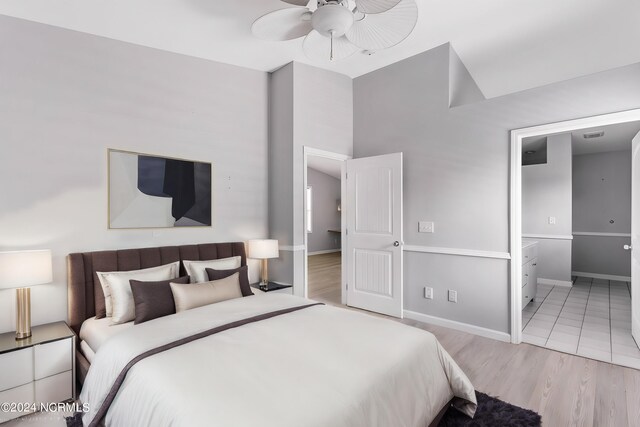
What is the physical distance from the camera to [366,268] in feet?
13.5

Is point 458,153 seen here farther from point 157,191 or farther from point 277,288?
point 157,191

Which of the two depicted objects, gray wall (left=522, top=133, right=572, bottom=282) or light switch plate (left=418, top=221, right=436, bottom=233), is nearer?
light switch plate (left=418, top=221, right=436, bottom=233)

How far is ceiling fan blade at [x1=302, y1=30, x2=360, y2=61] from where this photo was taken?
2125 mm

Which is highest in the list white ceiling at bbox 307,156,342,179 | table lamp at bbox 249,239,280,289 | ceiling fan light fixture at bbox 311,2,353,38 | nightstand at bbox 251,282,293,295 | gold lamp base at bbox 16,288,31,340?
white ceiling at bbox 307,156,342,179

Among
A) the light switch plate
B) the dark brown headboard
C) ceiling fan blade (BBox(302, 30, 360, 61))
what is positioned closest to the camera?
ceiling fan blade (BBox(302, 30, 360, 61))

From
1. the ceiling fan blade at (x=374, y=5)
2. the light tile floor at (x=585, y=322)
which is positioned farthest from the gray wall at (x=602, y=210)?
the ceiling fan blade at (x=374, y=5)

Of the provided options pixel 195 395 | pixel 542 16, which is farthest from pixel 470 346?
pixel 542 16

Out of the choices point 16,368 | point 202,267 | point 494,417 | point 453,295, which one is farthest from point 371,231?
point 16,368

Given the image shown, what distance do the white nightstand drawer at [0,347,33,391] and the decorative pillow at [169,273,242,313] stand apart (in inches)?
36.1

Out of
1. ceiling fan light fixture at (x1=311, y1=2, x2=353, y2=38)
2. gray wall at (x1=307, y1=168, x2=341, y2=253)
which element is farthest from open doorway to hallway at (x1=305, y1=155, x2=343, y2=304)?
ceiling fan light fixture at (x1=311, y1=2, x2=353, y2=38)

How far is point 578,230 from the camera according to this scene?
607 centimetres

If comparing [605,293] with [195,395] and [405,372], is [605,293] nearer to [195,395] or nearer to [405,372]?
[405,372]

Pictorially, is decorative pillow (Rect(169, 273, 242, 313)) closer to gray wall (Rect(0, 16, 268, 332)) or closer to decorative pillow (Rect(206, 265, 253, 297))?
decorative pillow (Rect(206, 265, 253, 297))

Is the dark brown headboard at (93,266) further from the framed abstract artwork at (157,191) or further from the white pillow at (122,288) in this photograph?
the framed abstract artwork at (157,191)
